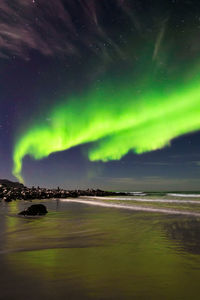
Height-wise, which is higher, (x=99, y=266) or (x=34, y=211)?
(x=34, y=211)

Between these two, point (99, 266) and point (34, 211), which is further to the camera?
point (34, 211)

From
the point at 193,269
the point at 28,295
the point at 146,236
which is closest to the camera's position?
the point at 28,295

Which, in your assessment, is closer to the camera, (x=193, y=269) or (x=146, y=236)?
(x=193, y=269)

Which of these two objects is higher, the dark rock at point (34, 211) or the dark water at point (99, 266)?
the dark rock at point (34, 211)

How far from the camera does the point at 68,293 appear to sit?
3.69 m

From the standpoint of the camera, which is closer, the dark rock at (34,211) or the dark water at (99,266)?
the dark water at (99,266)

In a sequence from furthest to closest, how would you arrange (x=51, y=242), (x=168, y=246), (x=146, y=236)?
1. (x=146, y=236)
2. (x=51, y=242)
3. (x=168, y=246)

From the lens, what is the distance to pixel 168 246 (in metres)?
6.85

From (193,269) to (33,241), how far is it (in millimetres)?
4667

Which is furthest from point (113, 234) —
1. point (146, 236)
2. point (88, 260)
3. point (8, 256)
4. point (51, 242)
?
point (8, 256)

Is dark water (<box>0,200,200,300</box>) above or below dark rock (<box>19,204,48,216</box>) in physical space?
below

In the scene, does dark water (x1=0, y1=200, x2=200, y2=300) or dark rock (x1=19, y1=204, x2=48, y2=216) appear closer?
dark water (x1=0, y1=200, x2=200, y2=300)

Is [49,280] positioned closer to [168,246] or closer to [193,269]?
[193,269]

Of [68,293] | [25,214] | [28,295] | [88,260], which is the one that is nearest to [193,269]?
[88,260]
